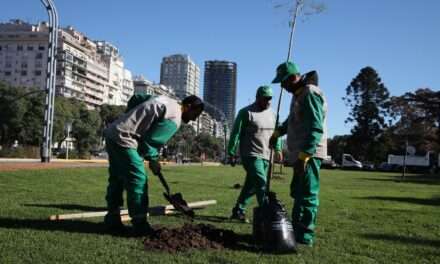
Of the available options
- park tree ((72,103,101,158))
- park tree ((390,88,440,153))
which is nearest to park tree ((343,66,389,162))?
park tree ((390,88,440,153))

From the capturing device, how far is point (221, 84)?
5192 inches

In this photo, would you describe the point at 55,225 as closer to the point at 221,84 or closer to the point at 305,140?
the point at 305,140

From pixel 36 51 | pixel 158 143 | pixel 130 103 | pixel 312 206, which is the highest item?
pixel 36 51

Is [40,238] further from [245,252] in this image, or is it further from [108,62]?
[108,62]

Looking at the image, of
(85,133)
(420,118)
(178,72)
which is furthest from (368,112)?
(178,72)

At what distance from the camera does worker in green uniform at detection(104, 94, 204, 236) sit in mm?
5496

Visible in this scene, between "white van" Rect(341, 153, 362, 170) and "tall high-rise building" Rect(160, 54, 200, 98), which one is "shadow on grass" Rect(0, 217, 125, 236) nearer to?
"white van" Rect(341, 153, 362, 170)

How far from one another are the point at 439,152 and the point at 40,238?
69.5m

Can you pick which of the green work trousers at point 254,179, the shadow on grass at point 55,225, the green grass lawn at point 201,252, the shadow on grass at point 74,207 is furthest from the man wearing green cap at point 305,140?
the shadow on grass at point 74,207

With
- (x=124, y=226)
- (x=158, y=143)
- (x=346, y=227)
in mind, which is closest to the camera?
(x=158, y=143)

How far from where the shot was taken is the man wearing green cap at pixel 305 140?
5401mm

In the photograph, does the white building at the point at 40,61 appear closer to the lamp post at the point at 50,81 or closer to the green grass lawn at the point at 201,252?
the lamp post at the point at 50,81

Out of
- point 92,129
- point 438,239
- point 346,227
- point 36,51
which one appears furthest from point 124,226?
point 36,51

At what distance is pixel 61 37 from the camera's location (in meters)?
118
